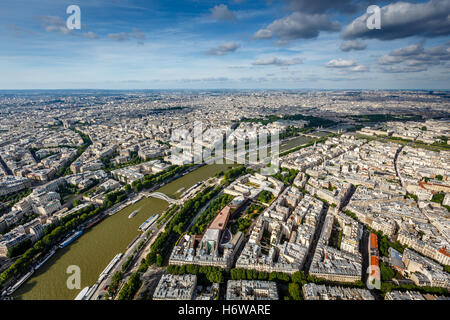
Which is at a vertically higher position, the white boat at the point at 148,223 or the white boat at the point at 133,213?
the white boat at the point at 133,213

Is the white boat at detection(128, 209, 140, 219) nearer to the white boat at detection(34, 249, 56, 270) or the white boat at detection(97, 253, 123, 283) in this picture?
the white boat at detection(97, 253, 123, 283)

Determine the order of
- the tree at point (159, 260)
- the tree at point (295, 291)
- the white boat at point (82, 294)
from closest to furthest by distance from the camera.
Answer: the tree at point (295, 291) → the white boat at point (82, 294) → the tree at point (159, 260)

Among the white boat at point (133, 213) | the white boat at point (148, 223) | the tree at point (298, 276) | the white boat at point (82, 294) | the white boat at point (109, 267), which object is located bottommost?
the white boat at point (82, 294)

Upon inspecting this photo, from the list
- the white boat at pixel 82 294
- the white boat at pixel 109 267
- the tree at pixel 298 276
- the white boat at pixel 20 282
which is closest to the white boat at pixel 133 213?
the white boat at pixel 109 267

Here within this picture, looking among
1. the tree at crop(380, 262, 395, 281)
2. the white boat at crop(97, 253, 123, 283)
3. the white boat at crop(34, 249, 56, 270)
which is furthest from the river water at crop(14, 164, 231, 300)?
the tree at crop(380, 262, 395, 281)

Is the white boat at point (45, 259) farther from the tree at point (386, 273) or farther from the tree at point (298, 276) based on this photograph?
the tree at point (386, 273)

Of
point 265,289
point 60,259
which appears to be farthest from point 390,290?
point 60,259

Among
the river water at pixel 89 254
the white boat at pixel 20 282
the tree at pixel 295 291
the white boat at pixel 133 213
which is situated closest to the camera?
the tree at pixel 295 291

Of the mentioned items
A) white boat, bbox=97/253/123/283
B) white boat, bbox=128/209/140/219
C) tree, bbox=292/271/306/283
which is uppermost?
white boat, bbox=128/209/140/219
